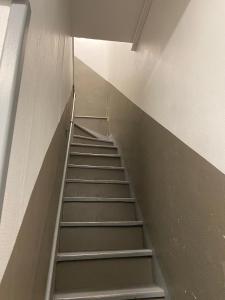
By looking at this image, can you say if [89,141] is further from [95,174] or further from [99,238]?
[99,238]

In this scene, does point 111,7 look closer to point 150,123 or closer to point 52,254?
point 150,123

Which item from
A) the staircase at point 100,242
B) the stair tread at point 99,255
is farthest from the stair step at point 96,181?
the stair tread at point 99,255

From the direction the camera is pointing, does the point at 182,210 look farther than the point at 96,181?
No

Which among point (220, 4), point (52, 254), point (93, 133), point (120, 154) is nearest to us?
point (220, 4)

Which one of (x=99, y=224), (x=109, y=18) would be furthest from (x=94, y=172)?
(x=109, y=18)

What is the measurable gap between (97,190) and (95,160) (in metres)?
0.61

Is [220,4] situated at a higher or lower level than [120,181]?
higher

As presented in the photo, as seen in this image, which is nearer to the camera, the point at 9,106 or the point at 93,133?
the point at 9,106

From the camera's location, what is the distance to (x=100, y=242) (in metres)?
2.13

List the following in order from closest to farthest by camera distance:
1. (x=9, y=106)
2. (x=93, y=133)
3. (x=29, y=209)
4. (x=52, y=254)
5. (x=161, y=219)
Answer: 1. (x=9, y=106)
2. (x=29, y=209)
3. (x=52, y=254)
4. (x=161, y=219)
5. (x=93, y=133)

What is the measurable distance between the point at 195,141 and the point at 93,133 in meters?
3.04

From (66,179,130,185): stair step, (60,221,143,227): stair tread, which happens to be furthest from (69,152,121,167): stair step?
(60,221,143,227): stair tread

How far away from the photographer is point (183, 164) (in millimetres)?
1527

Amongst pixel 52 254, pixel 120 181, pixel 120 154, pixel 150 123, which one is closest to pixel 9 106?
pixel 52 254
